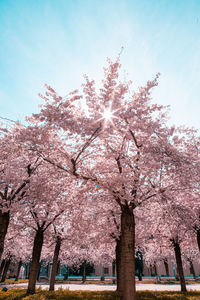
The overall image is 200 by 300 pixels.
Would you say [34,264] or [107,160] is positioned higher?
[107,160]

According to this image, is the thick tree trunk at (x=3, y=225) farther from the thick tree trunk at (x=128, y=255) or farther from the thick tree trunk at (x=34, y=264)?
the thick tree trunk at (x=128, y=255)

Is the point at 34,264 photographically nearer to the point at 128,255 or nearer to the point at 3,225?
the point at 3,225

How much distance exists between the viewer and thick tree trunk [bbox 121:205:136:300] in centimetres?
799

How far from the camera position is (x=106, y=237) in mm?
16500

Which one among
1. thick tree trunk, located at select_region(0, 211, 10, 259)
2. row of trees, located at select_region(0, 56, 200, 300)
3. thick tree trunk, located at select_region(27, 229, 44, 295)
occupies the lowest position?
thick tree trunk, located at select_region(27, 229, 44, 295)

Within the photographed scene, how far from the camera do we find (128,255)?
852 cm

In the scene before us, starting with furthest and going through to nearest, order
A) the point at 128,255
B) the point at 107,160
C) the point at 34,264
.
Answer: the point at 34,264 → the point at 107,160 → the point at 128,255

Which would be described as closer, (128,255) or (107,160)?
(128,255)

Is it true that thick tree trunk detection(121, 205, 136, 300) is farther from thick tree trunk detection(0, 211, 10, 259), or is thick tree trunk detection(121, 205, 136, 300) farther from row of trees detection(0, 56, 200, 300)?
thick tree trunk detection(0, 211, 10, 259)

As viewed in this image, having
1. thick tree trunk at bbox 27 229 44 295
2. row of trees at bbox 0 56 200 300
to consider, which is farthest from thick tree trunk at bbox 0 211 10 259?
thick tree trunk at bbox 27 229 44 295

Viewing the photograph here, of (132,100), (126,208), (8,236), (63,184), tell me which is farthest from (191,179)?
(8,236)

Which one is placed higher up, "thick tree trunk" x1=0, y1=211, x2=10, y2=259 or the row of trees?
the row of trees

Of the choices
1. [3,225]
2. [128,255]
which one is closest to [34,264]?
[3,225]

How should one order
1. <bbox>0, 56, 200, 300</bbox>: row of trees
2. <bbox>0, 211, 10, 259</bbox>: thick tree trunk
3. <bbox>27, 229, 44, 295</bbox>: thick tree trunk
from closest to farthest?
<bbox>0, 56, 200, 300</bbox>: row of trees
<bbox>0, 211, 10, 259</bbox>: thick tree trunk
<bbox>27, 229, 44, 295</bbox>: thick tree trunk
